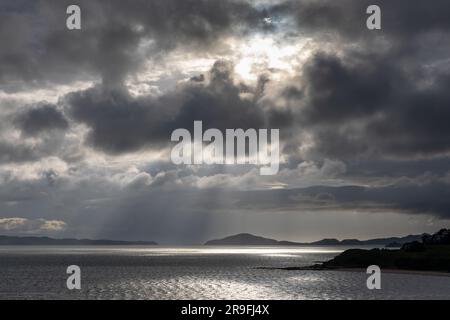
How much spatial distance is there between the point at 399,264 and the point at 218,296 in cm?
7379

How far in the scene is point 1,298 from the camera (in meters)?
89.4

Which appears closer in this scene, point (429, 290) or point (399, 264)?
point (429, 290)

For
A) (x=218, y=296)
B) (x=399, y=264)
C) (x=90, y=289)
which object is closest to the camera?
(x=218, y=296)

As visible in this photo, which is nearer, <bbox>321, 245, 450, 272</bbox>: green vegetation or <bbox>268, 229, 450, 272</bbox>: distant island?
<bbox>321, 245, 450, 272</bbox>: green vegetation

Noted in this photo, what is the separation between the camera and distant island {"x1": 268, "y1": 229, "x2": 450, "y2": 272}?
460 ft

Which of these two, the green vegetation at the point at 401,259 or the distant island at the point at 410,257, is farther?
the distant island at the point at 410,257

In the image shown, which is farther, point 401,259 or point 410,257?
point 401,259

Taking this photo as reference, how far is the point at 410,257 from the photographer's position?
14775 centimetres

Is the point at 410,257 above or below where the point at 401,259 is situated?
above

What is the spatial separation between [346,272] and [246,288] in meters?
57.1

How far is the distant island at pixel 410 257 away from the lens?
460ft
